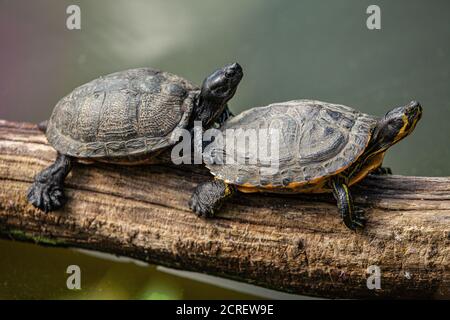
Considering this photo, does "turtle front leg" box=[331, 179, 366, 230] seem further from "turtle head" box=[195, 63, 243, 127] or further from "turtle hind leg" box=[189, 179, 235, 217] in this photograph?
"turtle head" box=[195, 63, 243, 127]

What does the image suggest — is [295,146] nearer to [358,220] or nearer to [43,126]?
[358,220]

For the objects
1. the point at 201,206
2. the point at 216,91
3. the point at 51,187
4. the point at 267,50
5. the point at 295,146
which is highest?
the point at 267,50

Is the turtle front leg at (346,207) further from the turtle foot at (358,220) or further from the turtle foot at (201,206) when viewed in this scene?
the turtle foot at (201,206)

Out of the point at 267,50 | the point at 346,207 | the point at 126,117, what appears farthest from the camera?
the point at 267,50

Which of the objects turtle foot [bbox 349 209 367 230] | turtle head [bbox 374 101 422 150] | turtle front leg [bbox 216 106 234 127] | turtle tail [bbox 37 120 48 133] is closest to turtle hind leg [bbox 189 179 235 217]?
turtle front leg [bbox 216 106 234 127]

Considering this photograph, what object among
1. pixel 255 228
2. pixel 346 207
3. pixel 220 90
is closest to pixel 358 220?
pixel 346 207

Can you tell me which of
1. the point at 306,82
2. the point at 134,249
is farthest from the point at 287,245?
the point at 306,82
